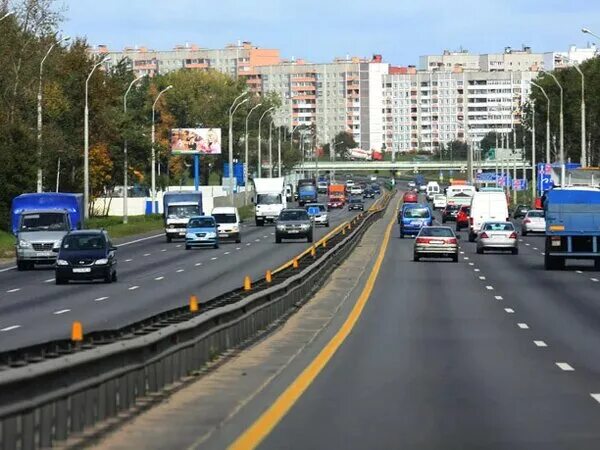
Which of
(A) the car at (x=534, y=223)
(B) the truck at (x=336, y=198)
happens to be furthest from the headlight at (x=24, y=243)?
(B) the truck at (x=336, y=198)

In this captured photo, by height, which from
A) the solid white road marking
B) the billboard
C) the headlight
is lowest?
the solid white road marking

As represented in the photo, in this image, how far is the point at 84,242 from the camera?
48.0 metres

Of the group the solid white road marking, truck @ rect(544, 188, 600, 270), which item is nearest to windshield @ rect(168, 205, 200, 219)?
truck @ rect(544, 188, 600, 270)

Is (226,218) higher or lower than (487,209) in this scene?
lower

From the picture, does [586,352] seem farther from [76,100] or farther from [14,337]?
[76,100]

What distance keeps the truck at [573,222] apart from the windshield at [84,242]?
1469 centimetres

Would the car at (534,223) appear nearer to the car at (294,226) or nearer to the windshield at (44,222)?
the car at (294,226)

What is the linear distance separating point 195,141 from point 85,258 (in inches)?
4377

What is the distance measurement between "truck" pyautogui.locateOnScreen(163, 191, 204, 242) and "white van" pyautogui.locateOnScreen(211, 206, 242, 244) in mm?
3090

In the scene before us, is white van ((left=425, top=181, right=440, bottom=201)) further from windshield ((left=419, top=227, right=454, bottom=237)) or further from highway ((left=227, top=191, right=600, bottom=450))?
highway ((left=227, top=191, right=600, bottom=450))

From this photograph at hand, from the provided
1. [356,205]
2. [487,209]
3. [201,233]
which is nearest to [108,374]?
[201,233]

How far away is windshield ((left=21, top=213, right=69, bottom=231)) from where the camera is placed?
56.9 metres

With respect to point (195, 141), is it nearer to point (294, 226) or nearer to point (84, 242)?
point (294, 226)

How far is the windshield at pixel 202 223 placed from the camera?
7538 centimetres
